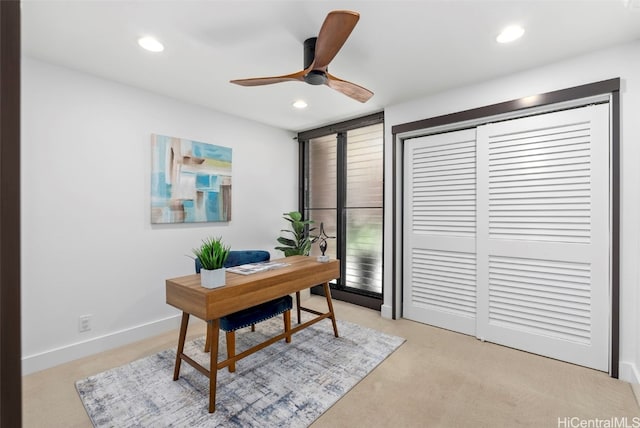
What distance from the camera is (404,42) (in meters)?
2.14

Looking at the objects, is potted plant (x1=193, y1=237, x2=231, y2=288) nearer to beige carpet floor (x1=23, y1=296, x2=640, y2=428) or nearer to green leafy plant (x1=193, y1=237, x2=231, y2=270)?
green leafy plant (x1=193, y1=237, x2=231, y2=270)

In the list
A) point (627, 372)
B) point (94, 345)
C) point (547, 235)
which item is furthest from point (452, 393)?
point (94, 345)

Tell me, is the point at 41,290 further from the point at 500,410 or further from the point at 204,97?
the point at 500,410

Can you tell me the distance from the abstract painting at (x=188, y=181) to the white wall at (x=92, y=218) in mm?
93

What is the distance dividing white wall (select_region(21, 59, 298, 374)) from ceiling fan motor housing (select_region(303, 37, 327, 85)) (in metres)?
1.77

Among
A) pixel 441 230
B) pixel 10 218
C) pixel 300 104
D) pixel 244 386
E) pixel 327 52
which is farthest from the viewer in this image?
pixel 300 104

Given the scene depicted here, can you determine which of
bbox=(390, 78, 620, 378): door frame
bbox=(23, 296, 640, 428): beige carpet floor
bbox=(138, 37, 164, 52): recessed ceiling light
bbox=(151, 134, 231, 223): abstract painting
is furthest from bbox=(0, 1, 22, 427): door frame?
bbox=(390, 78, 620, 378): door frame

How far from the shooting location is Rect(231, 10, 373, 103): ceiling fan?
146cm

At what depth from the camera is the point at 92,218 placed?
2.61 m

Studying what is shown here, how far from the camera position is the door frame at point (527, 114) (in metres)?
2.19

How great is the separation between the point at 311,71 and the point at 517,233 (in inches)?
86.8

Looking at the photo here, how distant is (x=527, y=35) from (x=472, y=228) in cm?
161

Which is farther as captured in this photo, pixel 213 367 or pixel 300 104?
pixel 300 104

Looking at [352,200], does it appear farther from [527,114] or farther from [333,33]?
[333,33]
